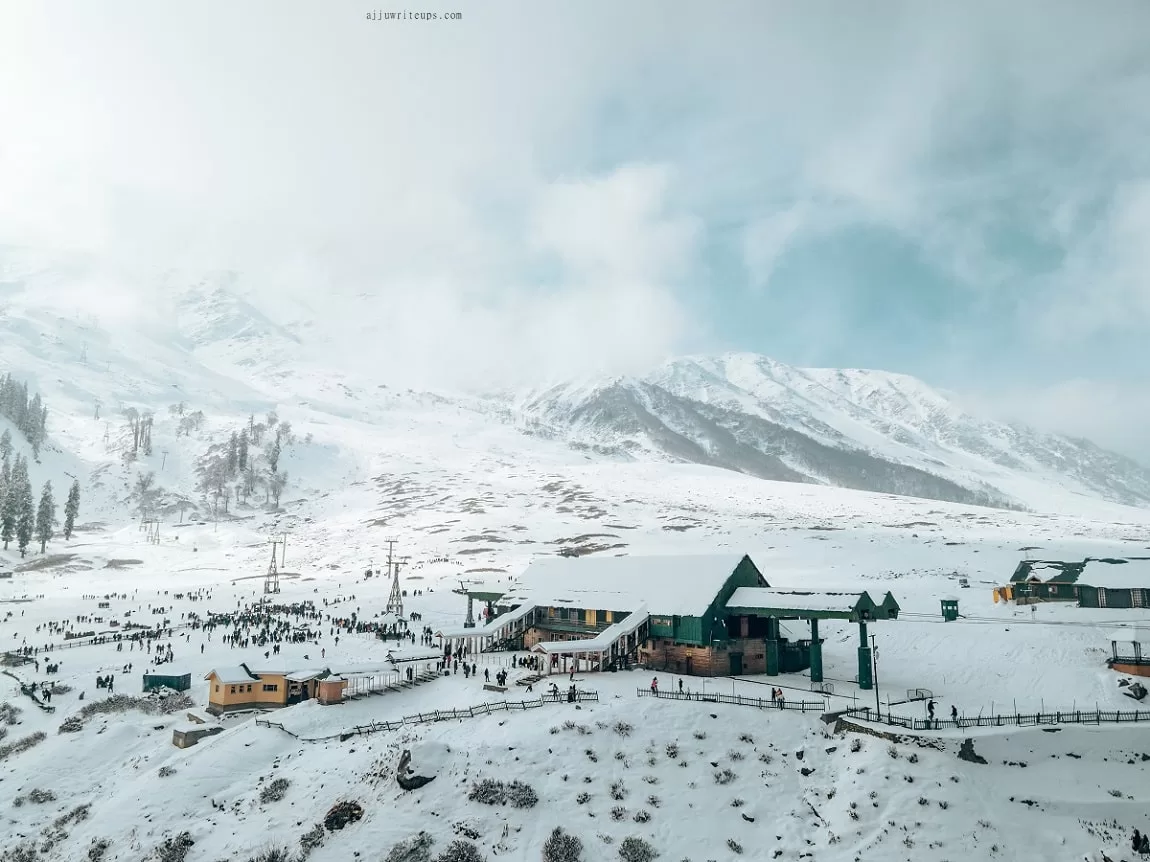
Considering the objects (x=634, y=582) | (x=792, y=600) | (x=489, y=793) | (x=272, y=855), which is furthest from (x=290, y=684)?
(x=792, y=600)

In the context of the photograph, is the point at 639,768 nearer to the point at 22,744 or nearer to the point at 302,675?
the point at 302,675

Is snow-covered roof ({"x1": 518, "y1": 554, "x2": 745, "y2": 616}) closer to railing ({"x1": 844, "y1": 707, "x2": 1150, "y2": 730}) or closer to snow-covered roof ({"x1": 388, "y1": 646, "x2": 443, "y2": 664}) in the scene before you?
snow-covered roof ({"x1": 388, "y1": 646, "x2": 443, "y2": 664})

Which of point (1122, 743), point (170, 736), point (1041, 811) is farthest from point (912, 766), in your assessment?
point (170, 736)

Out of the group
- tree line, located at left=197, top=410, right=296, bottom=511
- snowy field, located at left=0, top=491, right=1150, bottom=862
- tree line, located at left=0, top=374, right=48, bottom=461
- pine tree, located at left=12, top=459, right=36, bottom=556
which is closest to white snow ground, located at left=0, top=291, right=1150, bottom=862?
snowy field, located at left=0, top=491, right=1150, bottom=862

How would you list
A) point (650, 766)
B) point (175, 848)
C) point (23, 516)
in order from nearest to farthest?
1. point (175, 848)
2. point (650, 766)
3. point (23, 516)

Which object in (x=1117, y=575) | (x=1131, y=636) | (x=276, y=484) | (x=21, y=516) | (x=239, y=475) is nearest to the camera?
(x=1131, y=636)

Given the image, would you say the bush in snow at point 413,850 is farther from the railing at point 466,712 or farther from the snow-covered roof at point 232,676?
the snow-covered roof at point 232,676

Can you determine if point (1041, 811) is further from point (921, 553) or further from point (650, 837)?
point (921, 553)
